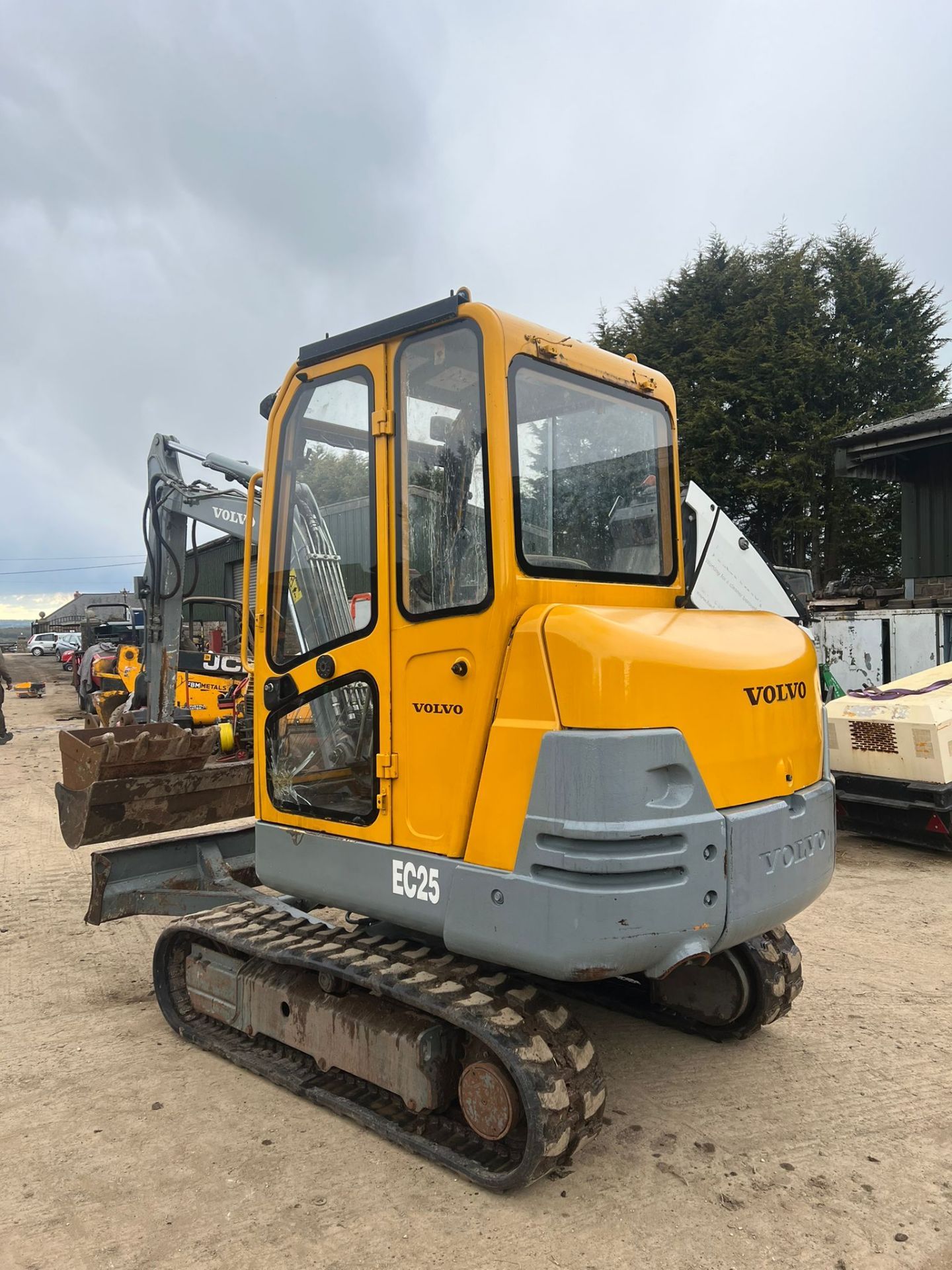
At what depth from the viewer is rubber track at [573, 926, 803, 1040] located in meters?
3.81

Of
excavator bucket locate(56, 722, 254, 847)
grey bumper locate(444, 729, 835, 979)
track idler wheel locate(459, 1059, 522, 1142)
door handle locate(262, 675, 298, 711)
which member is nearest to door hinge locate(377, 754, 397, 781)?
grey bumper locate(444, 729, 835, 979)

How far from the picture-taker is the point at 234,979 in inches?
154

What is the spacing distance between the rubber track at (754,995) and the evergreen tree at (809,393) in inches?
648

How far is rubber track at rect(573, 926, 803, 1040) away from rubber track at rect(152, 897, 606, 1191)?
1.12 m

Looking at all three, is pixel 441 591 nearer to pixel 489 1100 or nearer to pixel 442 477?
pixel 442 477

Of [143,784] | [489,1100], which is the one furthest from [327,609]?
[143,784]

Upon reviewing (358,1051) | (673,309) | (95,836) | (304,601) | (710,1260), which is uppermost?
(673,309)

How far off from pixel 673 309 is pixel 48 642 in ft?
127

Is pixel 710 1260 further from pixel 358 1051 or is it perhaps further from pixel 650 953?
pixel 358 1051

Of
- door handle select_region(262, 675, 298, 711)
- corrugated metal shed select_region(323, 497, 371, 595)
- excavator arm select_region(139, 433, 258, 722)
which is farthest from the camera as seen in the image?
excavator arm select_region(139, 433, 258, 722)

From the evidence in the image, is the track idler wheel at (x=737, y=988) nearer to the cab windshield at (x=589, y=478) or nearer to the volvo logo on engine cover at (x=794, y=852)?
the volvo logo on engine cover at (x=794, y=852)

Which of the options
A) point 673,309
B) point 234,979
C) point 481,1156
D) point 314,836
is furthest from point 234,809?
point 673,309

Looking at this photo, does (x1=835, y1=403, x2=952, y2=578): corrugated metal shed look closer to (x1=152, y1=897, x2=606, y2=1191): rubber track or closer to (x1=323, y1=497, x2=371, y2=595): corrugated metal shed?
(x1=323, y1=497, x2=371, y2=595): corrugated metal shed

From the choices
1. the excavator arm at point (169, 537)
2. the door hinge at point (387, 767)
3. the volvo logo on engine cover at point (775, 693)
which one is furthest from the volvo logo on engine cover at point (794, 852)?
the excavator arm at point (169, 537)
